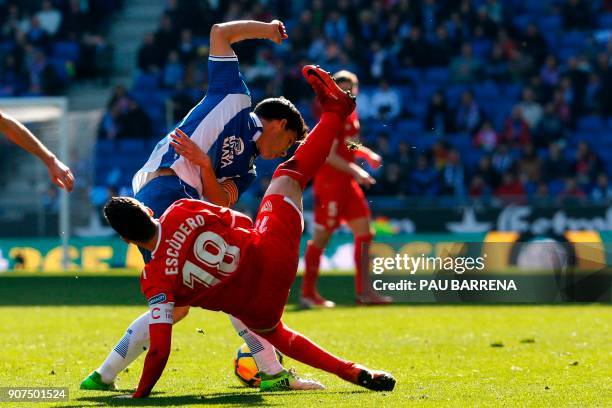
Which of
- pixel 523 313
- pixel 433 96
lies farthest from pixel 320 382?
pixel 433 96

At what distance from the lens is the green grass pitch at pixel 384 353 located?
6.57 meters

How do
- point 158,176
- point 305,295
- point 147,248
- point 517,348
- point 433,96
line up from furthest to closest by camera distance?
point 433,96 → point 305,295 → point 517,348 → point 158,176 → point 147,248

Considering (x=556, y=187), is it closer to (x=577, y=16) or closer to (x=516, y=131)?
(x=516, y=131)

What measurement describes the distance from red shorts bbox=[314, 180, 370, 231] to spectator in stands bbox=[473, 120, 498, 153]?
27.2ft

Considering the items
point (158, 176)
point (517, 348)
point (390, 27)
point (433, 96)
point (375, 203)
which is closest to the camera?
point (158, 176)

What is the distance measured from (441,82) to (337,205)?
32.6 ft

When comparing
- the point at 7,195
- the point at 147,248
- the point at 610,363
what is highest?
the point at 147,248

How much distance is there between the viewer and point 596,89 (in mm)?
21781

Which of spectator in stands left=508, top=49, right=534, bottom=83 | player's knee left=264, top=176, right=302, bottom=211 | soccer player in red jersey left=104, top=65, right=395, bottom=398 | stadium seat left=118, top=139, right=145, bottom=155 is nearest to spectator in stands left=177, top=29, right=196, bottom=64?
stadium seat left=118, top=139, right=145, bottom=155

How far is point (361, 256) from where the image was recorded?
13352 mm

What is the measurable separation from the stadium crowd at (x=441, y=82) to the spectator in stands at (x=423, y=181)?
0.07 feet

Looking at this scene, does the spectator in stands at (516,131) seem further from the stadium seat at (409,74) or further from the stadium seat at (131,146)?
the stadium seat at (131,146)

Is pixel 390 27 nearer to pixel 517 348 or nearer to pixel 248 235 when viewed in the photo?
pixel 517 348

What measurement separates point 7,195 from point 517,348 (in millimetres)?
11793
